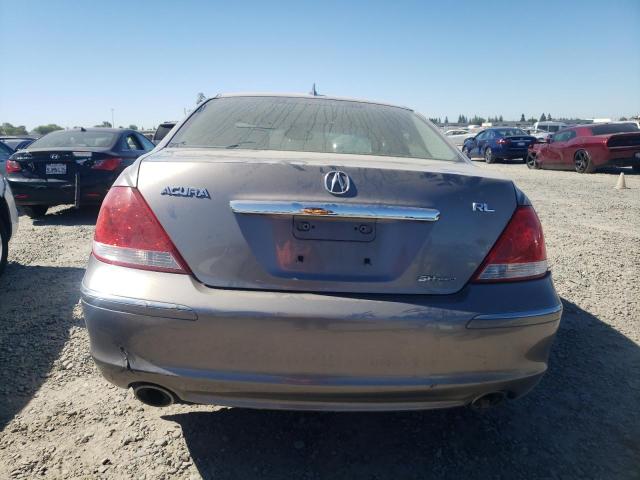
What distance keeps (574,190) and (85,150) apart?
9775 mm

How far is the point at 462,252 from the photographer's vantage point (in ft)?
5.96

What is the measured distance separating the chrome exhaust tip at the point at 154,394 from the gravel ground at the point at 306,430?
35 centimetres

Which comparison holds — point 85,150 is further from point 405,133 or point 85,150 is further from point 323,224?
point 323,224

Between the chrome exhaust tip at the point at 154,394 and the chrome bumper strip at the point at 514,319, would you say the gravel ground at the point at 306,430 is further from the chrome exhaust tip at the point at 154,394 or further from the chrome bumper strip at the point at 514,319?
the chrome bumper strip at the point at 514,319

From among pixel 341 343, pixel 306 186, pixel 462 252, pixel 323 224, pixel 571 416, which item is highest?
pixel 306 186

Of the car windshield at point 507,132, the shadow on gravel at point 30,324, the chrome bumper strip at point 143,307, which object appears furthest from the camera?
the car windshield at point 507,132

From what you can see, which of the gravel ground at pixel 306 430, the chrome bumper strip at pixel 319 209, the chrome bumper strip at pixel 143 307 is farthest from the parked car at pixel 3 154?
the chrome bumper strip at pixel 319 209

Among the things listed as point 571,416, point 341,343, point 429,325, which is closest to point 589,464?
point 571,416

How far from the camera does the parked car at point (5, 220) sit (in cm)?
461

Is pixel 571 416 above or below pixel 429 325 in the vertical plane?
below

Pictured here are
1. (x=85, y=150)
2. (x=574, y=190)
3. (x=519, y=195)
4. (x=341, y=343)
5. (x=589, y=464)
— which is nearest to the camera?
(x=341, y=343)

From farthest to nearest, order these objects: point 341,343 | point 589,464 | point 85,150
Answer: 1. point 85,150
2. point 589,464
3. point 341,343

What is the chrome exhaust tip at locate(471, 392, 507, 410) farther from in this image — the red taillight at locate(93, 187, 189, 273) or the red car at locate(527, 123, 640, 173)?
the red car at locate(527, 123, 640, 173)

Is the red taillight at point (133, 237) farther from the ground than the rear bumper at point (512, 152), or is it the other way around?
the red taillight at point (133, 237)
